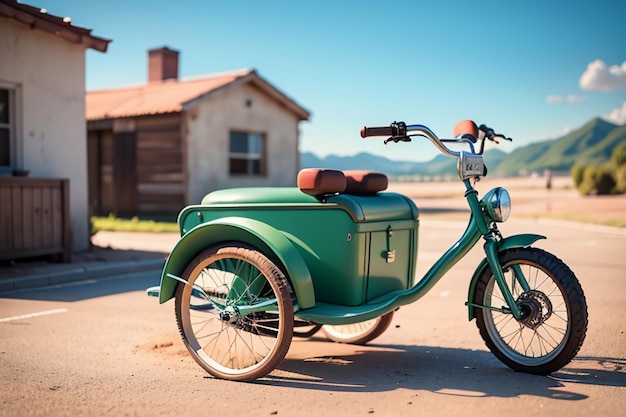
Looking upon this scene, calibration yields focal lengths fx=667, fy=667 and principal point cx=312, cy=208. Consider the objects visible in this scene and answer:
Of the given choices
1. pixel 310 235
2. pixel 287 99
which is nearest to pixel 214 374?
pixel 310 235

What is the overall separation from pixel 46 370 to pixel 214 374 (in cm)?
115

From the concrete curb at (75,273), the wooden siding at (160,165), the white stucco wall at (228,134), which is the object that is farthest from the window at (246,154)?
the concrete curb at (75,273)

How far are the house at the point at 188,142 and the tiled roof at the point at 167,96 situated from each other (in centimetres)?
3

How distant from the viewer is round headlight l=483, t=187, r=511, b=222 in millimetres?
4152

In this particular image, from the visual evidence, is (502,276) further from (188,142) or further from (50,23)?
(188,142)

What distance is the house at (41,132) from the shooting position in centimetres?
891

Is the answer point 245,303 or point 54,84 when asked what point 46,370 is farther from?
point 54,84

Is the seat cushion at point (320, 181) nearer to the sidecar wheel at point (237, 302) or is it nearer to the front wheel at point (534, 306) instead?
the sidecar wheel at point (237, 302)

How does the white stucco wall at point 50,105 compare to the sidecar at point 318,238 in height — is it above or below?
above

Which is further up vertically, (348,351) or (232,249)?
(232,249)

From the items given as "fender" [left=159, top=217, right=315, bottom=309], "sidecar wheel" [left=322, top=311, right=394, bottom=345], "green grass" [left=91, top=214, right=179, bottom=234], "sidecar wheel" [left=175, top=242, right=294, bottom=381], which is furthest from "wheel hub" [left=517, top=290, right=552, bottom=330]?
"green grass" [left=91, top=214, right=179, bottom=234]

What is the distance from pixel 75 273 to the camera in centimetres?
851

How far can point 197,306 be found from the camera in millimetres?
4453

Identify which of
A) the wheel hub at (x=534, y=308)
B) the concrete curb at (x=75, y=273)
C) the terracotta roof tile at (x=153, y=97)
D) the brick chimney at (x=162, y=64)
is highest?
the brick chimney at (x=162, y=64)
